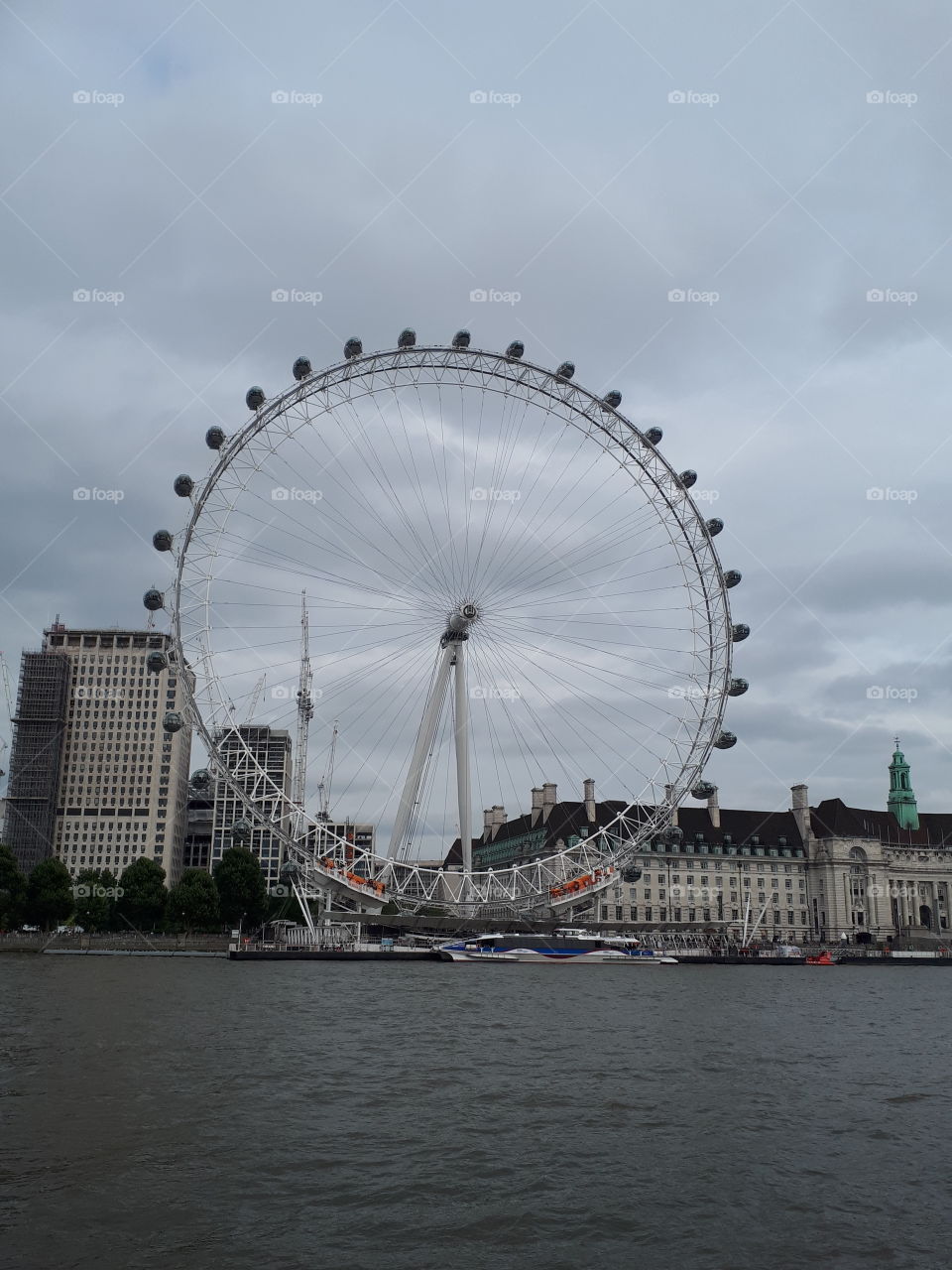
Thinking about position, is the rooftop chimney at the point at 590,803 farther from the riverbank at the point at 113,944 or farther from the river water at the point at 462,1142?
the river water at the point at 462,1142

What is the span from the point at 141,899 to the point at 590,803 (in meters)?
60.7

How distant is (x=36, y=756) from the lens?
609 ft

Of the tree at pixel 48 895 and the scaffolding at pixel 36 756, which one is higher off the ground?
the scaffolding at pixel 36 756

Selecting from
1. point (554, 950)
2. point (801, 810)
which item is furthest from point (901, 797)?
point (554, 950)

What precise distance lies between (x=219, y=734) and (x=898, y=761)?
485 ft

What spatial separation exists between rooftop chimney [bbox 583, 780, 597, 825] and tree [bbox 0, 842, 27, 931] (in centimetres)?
6978

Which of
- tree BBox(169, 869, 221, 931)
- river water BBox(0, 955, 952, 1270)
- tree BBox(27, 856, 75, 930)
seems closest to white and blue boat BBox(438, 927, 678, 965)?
tree BBox(169, 869, 221, 931)

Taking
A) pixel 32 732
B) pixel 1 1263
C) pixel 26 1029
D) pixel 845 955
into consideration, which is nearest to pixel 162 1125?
pixel 1 1263

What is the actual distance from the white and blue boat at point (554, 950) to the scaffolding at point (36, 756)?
103 metres

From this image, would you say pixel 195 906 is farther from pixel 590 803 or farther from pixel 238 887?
pixel 590 803

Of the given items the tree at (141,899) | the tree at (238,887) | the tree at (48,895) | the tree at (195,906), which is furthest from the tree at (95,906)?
the tree at (238,887)

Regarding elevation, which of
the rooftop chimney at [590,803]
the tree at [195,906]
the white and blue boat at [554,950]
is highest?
the rooftop chimney at [590,803]

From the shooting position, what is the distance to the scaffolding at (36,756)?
18154cm

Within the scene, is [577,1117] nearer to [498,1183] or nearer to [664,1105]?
[664,1105]
